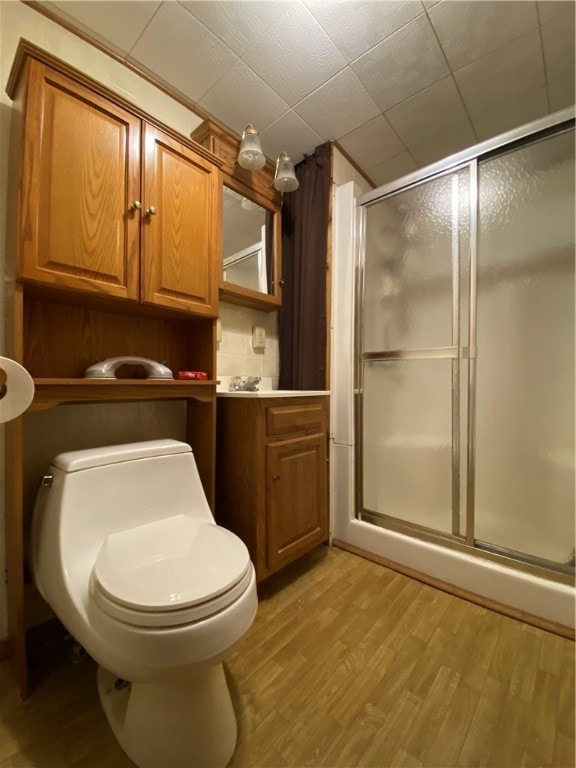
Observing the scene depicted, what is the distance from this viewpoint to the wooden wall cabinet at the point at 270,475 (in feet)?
4.01

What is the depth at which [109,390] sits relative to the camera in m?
0.99

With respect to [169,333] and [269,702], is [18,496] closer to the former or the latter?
[169,333]

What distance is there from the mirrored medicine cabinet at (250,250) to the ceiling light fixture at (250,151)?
15 cm

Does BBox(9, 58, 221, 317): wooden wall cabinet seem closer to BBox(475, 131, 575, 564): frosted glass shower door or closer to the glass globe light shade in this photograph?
the glass globe light shade

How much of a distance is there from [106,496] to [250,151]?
5.01 ft

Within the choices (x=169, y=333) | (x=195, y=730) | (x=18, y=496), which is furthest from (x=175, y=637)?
(x=169, y=333)

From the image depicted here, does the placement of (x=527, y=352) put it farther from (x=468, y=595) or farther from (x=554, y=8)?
(x=554, y=8)

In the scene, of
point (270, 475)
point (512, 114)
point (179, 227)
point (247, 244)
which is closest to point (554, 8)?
point (512, 114)

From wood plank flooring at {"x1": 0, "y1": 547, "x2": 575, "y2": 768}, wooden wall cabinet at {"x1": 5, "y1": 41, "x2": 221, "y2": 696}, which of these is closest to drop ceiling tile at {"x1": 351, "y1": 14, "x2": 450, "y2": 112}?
wooden wall cabinet at {"x1": 5, "y1": 41, "x2": 221, "y2": 696}

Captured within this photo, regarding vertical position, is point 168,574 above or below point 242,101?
below

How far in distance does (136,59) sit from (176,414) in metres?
1.50

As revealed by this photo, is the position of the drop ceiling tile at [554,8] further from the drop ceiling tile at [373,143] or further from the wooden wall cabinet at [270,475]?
the wooden wall cabinet at [270,475]

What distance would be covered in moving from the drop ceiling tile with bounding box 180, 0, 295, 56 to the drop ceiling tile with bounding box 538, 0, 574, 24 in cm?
91

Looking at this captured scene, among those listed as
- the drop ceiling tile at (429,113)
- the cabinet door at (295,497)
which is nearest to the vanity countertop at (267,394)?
the cabinet door at (295,497)
